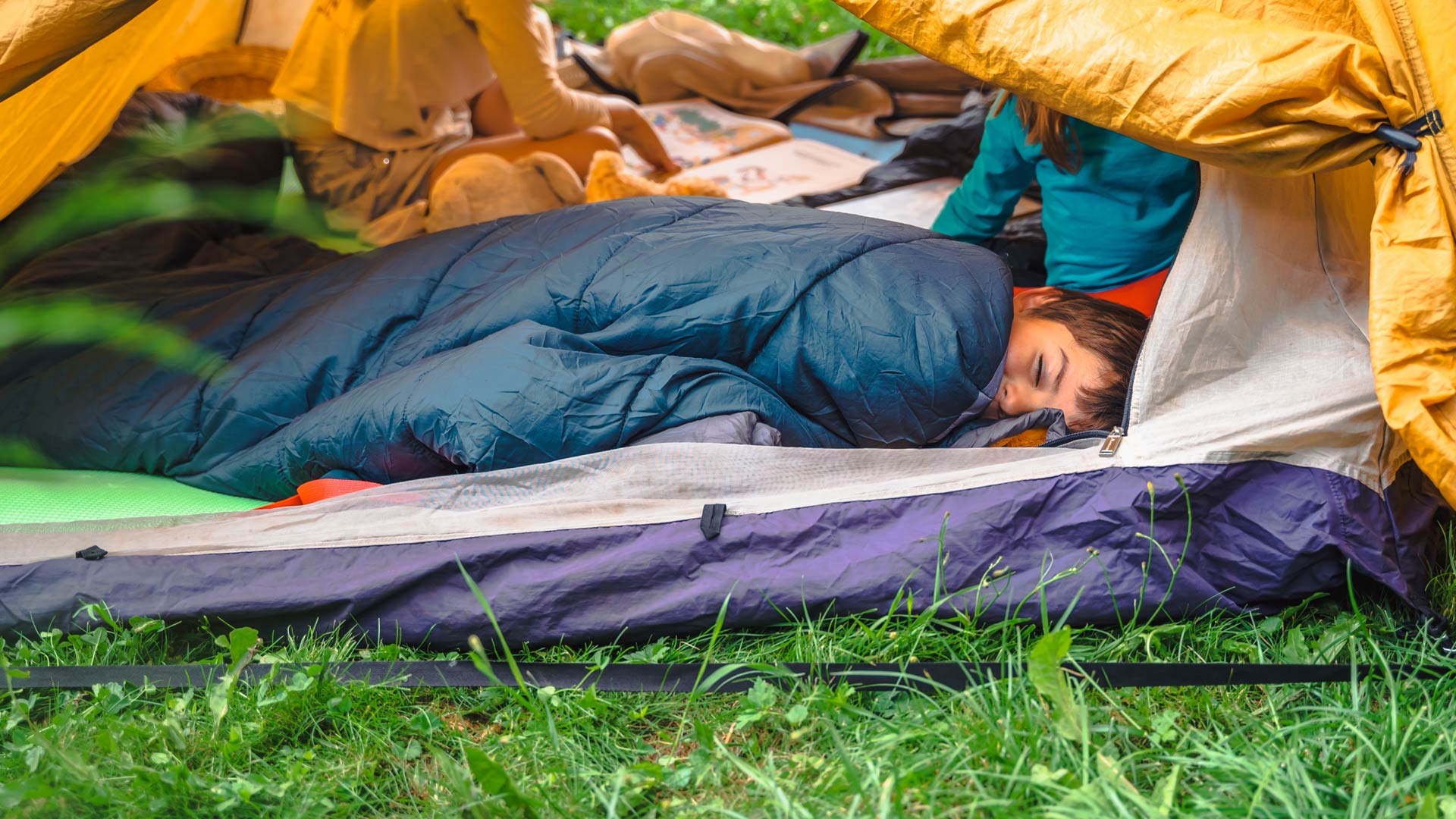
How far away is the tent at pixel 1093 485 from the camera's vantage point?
3.46 ft

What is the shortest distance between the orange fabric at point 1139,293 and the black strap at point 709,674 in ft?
Result: 2.49

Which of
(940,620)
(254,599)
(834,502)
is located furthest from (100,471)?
(940,620)

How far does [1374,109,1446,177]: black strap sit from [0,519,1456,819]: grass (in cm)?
48

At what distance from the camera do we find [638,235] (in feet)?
5.22

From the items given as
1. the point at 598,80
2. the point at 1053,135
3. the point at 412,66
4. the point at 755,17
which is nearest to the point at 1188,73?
the point at 1053,135

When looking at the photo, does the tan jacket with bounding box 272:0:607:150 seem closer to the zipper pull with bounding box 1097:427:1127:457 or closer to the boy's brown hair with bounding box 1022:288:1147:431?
the boy's brown hair with bounding box 1022:288:1147:431

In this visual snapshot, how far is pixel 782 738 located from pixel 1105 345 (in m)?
0.74

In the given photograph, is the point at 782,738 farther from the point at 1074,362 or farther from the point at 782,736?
the point at 1074,362

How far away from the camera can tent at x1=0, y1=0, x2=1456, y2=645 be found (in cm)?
106

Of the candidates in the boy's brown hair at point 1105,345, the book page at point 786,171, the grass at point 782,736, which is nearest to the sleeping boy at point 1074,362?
the boy's brown hair at point 1105,345

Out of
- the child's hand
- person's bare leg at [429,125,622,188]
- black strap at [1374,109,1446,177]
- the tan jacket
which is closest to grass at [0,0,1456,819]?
black strap at [1374,109,1446,177]

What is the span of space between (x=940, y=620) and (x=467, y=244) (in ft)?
3.38

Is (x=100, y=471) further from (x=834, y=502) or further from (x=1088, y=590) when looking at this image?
(x=1088, y=590)

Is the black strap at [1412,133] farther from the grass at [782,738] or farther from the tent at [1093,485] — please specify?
the grass at [782,738]
